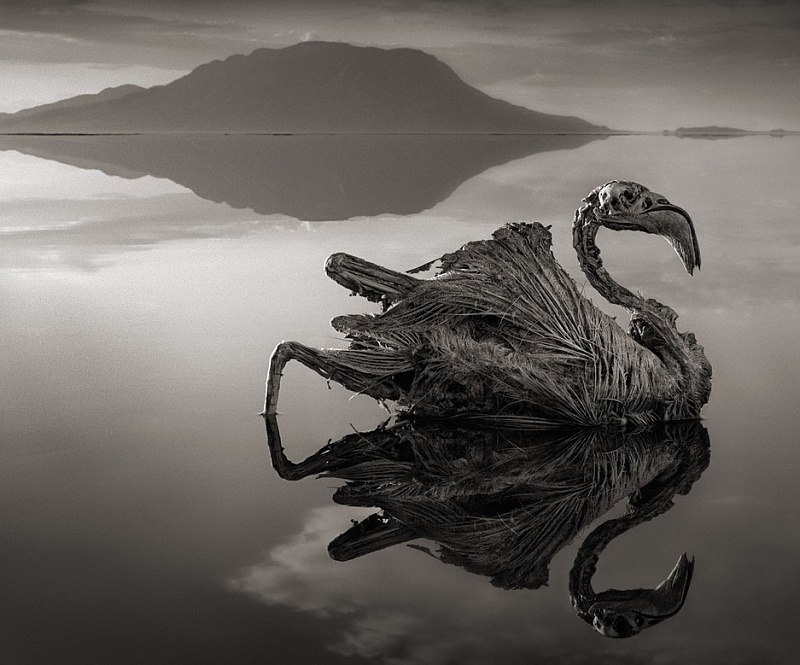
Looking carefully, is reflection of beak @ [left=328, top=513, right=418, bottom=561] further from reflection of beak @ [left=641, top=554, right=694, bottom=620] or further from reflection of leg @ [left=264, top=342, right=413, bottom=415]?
reflection of leg @ [left=264, top=342, right=413, bottom=415]

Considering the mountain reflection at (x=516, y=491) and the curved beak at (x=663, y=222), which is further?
the curved beak at (x=663, y=222)

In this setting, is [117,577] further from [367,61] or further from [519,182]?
[367,61]

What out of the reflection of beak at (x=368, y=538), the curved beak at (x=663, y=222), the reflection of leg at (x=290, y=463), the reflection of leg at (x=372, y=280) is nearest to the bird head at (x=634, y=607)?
the reflection of beak at (x=368, y=538)

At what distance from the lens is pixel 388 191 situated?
61.4 ft

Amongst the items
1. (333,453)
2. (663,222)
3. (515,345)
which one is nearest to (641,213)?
(663,222)

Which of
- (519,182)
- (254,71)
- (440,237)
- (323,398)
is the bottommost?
(323,398)

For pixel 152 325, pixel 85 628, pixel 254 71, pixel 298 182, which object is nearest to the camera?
pixel 85 628

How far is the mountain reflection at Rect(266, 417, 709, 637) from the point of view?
14.6 ft

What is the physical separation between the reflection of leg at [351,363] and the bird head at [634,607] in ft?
7.94

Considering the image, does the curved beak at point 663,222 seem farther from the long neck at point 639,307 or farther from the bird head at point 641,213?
the long neck at point 639,307

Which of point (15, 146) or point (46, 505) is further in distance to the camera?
point (15, 146)

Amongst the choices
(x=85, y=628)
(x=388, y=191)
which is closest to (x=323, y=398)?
(x=85, y=628)

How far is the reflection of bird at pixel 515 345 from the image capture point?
642 centimetres

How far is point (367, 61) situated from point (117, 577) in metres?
133
